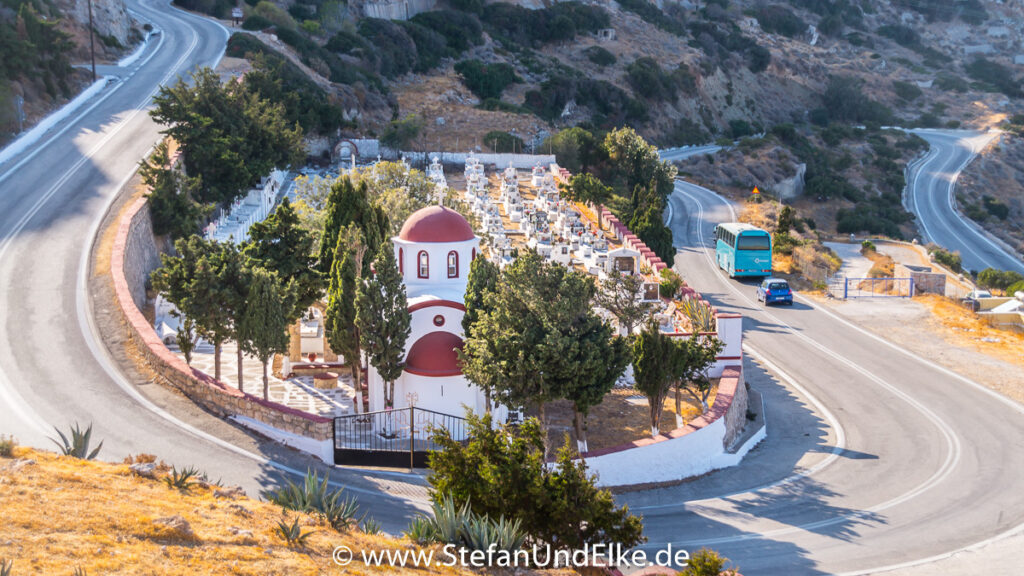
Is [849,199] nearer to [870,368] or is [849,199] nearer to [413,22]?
[413,22]

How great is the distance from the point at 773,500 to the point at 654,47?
104462mm

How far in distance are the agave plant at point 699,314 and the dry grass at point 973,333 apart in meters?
11.2

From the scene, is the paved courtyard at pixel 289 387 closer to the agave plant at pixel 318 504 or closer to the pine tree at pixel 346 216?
the pine tree at pixel 346 216

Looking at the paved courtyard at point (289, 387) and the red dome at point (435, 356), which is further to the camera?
the paved courtyard at point (289, 387)

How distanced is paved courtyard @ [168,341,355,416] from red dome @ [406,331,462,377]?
2384 millimetres

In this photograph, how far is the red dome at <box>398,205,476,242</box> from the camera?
24766 millimetres

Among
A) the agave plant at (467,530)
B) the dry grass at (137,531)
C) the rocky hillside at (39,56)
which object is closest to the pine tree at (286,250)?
the dry grass at (137,531)

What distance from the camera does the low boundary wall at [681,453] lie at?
21.2 metres

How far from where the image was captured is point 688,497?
21062 mm

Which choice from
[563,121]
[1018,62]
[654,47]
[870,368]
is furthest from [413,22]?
[1018,62]

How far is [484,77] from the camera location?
→ 89.4m

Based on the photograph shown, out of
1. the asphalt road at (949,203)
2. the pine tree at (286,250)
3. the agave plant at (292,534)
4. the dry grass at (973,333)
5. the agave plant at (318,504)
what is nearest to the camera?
the agave plant at (292,534)

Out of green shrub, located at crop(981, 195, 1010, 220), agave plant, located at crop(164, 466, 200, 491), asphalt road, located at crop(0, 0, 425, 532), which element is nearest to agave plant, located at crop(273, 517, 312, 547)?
agave plant, located at crop(164, 466, 200, 491)

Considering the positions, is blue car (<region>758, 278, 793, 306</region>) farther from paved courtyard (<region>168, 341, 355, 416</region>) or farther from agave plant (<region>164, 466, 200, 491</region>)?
agave plant (<region>164, 466, 200, 491</region>)
